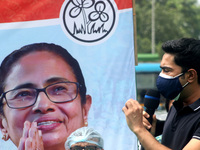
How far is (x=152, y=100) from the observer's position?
9.29 feet

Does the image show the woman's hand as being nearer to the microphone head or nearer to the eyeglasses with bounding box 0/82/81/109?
the eyeglasses with bounding box 0/82/81/109

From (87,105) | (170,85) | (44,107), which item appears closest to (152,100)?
(170,85)

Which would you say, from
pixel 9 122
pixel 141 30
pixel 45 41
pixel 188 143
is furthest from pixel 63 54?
pixel 141 30

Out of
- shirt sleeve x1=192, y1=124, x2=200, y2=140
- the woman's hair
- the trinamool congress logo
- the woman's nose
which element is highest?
the trinamool congress logo

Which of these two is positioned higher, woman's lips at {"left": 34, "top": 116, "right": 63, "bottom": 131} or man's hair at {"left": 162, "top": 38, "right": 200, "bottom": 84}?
man's hair at {"left": 162, "top": 38, "right": 200, "bottom": 84}

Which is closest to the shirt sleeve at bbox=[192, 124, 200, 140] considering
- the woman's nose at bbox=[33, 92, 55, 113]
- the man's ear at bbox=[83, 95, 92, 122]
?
the man's ear at bbox=[83, 95, 92, 122]

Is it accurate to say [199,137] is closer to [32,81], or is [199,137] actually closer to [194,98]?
[194,98]

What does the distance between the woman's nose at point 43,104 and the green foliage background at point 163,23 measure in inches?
1333

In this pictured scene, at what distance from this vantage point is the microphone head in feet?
9.23

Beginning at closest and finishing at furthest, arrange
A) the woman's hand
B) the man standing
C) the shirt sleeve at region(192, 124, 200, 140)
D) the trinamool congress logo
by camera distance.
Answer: the shirt sleeve at region(192, 124, 200, 140) < the man standing < the woman's hand < the trinamool congress logo

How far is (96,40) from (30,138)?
3.05ft

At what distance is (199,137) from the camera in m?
2.36

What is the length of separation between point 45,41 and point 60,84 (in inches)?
14.3

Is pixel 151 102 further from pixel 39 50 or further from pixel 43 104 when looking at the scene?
pixel 39 50
